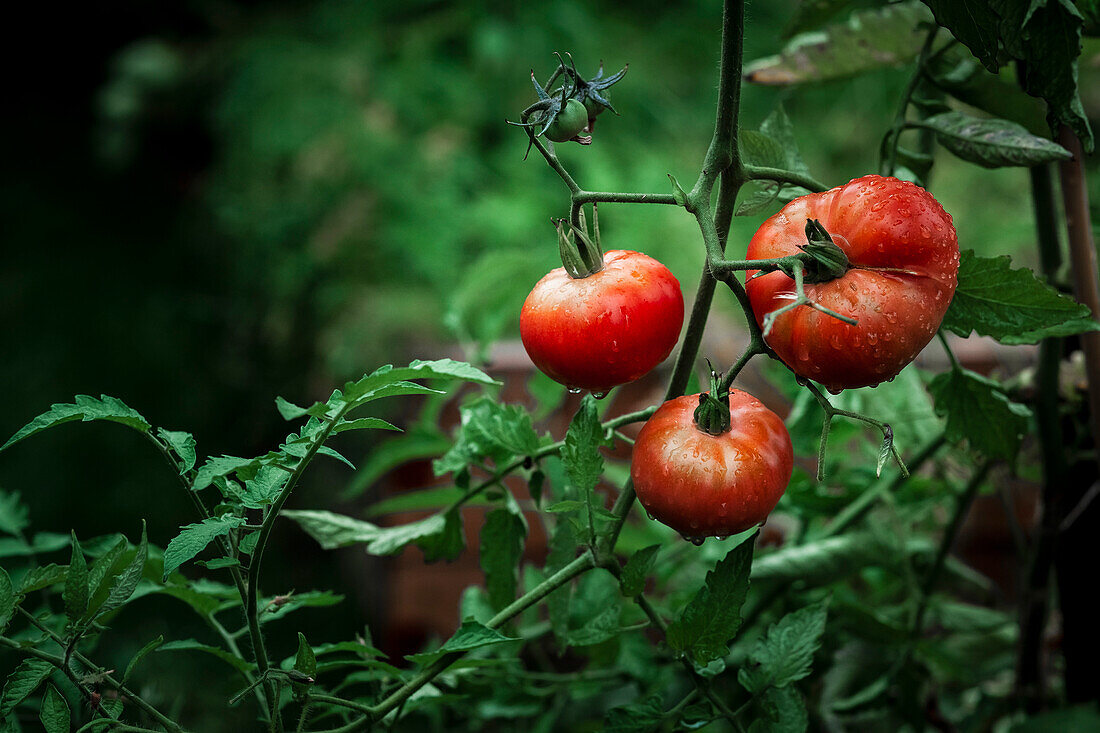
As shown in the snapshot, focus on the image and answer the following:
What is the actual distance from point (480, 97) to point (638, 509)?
4.46 ft

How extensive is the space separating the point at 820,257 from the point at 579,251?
101 millimetres

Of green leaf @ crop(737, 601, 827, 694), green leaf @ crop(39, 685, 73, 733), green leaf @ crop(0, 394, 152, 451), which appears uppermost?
green leaf @ crop(0, 394, 152, 451)

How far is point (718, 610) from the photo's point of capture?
36cm

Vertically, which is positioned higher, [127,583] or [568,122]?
[568,122]

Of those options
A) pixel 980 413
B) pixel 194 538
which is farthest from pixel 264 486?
pixel 980 413

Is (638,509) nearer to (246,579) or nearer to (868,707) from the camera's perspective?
(868,707)

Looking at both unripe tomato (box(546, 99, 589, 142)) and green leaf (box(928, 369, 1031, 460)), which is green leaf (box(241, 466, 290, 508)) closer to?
unripe tomato (box(546, 99, 589, 142))

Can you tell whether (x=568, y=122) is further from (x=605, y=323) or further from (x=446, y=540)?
(x=446, y=540)

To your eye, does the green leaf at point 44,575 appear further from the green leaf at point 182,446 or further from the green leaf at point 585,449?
the green leaf at point 585,449

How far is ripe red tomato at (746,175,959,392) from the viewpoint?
0.96 ft

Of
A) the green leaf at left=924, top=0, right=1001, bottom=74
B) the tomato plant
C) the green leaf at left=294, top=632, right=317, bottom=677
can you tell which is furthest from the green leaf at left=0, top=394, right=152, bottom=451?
the green leaf at left=924, top=0, right=1001, bottom=74

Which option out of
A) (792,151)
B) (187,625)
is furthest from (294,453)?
(187,625)

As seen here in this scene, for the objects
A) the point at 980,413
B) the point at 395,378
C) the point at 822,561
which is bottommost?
the point at 822,561

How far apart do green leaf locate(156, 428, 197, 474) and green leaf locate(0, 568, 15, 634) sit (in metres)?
0.08
